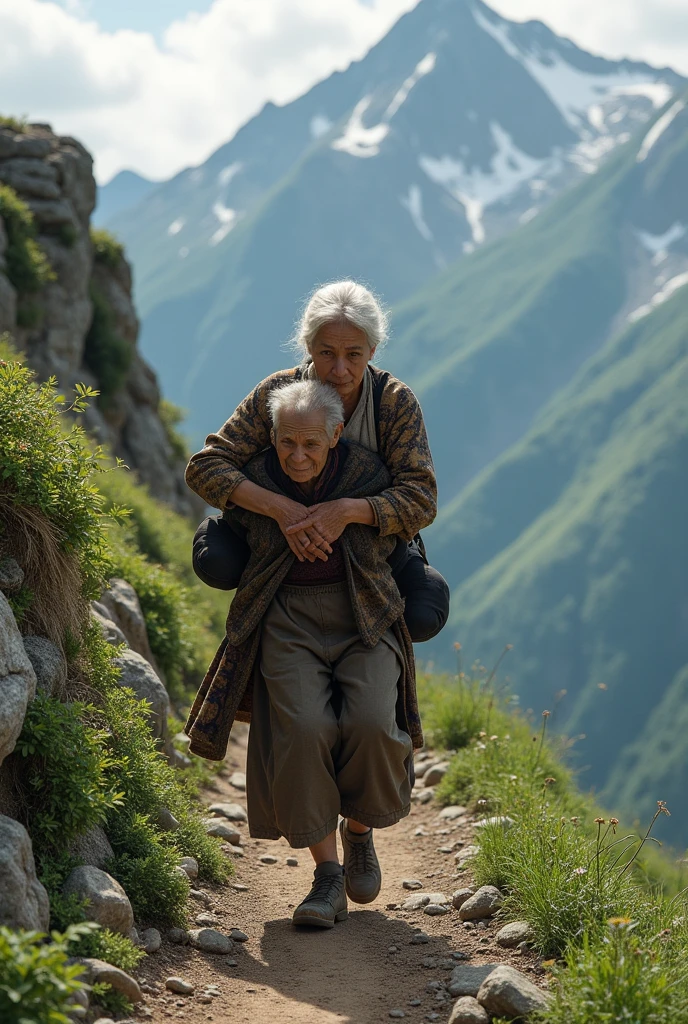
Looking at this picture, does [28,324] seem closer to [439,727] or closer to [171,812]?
[439,727]

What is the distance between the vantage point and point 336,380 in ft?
17.2

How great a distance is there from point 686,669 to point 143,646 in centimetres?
14629

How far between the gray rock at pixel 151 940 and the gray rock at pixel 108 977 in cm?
51

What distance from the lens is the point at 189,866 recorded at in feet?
17.6

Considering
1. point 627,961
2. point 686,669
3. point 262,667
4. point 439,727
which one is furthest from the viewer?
point 686,669

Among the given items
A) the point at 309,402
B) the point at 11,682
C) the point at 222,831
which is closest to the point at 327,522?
the point at 309,402

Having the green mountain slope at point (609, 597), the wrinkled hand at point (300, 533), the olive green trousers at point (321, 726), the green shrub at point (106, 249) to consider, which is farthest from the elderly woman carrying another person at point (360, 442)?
the green mountain slope at point (609, 597)

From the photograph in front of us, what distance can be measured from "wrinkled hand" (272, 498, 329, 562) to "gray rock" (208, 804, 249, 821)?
2484mm

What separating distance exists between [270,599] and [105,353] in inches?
572

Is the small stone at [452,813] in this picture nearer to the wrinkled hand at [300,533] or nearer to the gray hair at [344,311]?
the wrinkled hand at [300,533]

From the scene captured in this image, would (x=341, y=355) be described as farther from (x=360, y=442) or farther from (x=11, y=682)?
(x=11, y=682)

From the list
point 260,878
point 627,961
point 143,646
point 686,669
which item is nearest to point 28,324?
point 143,646

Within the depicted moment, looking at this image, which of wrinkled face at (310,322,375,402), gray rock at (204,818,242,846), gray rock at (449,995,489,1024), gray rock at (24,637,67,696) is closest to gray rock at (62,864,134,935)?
gray rock at (24,637,67,696)

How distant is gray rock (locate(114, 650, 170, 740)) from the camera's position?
233 inches
